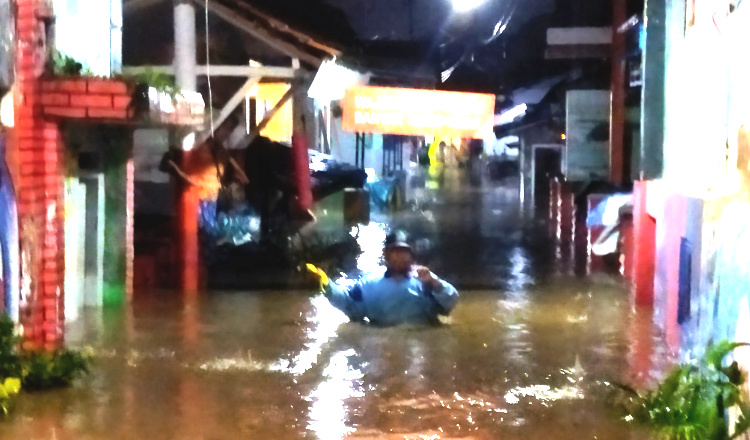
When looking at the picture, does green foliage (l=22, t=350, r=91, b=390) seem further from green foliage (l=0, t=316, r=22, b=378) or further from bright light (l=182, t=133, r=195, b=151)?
bright light (l=182, t=133, r=195, b=151)

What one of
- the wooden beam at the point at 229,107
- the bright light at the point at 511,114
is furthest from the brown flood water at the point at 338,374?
the bright light at the point at 511,114

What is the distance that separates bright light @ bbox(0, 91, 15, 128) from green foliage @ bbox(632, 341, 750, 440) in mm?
5208

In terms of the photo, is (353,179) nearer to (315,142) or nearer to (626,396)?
(315,142)

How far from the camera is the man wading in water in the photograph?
32.8 feet

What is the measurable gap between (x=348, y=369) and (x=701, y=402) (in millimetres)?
3226

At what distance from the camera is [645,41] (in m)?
11.6

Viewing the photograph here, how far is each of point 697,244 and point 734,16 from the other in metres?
2.29

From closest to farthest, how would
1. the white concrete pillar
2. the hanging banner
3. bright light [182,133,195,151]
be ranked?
bright light [182,133,195,151] < the white concrete pillar < the hanging banner

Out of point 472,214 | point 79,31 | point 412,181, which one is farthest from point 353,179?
point 412,181

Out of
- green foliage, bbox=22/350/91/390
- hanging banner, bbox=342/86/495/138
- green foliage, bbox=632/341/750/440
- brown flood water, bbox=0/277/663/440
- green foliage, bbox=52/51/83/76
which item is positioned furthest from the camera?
hanging banner, bbox=342/86/495/138

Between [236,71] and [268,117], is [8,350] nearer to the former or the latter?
[236,71]

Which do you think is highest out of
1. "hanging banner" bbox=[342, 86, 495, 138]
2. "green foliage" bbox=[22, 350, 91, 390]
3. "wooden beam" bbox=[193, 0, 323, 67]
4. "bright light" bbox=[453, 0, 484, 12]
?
"bright light" bbox=[453, 0, 484, 12]

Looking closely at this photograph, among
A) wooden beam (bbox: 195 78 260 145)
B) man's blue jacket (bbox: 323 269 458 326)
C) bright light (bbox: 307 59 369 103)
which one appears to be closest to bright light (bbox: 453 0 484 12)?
bright light (bbox: 307 59 369 103)

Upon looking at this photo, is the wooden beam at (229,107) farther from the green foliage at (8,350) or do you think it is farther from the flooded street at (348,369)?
the green foliage at (8,350)
